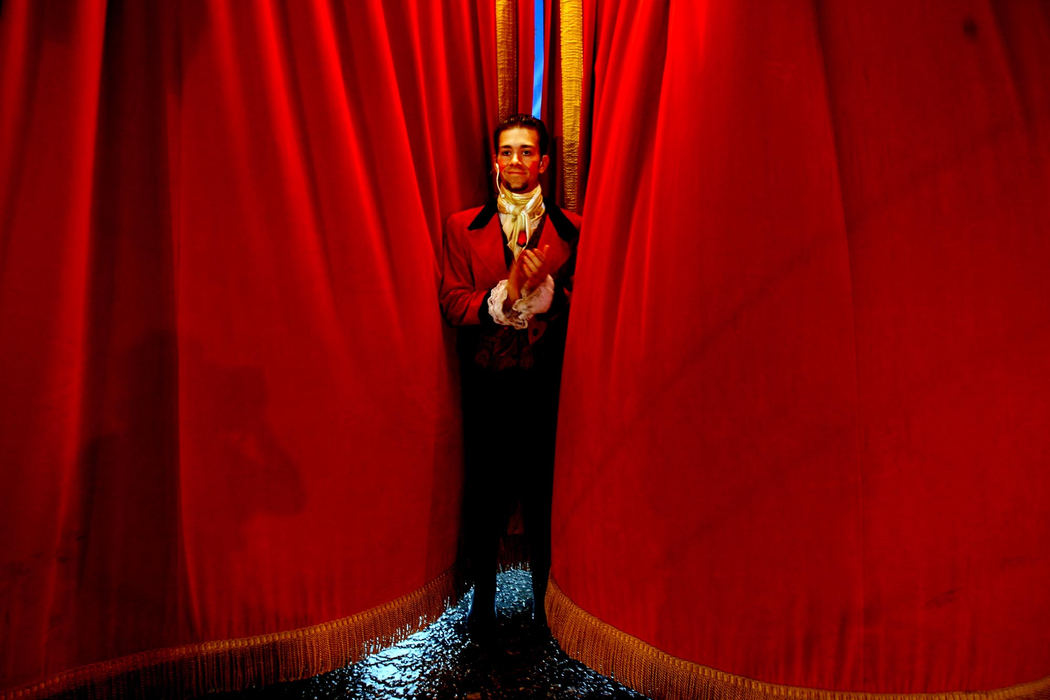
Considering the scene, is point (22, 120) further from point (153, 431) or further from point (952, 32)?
point (952, 32)

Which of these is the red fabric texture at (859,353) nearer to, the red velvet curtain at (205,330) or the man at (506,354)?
the man at (506,354)

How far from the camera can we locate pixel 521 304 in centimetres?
125

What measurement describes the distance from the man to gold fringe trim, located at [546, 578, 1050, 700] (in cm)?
22

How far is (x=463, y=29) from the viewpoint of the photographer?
56.2 inches

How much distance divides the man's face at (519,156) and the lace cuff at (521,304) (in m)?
0.24

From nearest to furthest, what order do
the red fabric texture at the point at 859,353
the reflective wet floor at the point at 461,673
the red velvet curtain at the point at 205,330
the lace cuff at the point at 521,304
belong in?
the red fabric texture at the point at 859,353 → the red velvet curtain at the point at 205,330 → the reflective wet floor at the point at 461,673 → the lace cuff at the point at 521,304

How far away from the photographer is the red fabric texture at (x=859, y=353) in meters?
0.91

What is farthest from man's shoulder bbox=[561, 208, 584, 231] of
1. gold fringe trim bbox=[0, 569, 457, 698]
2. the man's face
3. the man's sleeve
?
gold fringe trim bbox=[0, 569, 457, 698]

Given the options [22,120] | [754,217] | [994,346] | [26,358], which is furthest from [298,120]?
[994,346]

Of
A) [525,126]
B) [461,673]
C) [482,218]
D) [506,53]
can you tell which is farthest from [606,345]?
[506,53]

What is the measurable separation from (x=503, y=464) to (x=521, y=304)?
35 centimetres

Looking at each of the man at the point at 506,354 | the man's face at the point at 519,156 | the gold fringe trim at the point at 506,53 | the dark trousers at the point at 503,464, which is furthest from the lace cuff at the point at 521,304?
the gold fringe trim at the point at 506,53

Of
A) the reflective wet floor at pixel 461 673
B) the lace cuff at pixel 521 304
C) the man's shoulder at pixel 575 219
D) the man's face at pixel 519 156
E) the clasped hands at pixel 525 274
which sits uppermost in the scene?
the man's face at pixel 519 156

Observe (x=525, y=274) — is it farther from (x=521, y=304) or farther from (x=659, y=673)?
(x=659, y=673)
